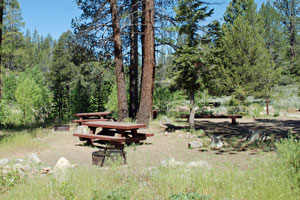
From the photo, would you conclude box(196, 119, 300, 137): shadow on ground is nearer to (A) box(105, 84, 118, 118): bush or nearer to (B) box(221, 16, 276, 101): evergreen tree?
(B) box(221, 16, 276, 101): evergreen tree

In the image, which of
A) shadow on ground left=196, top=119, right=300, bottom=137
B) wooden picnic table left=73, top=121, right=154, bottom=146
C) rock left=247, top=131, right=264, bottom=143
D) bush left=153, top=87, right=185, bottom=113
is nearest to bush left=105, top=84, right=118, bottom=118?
bush left=153, top=87, right=185, bottom=113

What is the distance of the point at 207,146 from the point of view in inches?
279

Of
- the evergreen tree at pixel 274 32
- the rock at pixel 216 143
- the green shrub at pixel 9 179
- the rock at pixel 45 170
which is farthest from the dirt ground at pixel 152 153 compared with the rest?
the evergreen tree at pixel 274 32

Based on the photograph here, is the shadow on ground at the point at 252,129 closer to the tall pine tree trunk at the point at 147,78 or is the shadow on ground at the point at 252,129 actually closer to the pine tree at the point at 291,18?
the tall pine tree trunk at the point at 147,78

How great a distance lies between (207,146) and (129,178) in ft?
11.9

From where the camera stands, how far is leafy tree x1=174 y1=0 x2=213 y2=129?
30.5 feet

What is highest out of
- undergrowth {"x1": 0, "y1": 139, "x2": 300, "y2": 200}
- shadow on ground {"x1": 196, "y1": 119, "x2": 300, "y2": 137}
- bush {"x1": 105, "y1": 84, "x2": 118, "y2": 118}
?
bush {"x1": 105, "y1": 84, "x2": 118, "y2": 118}

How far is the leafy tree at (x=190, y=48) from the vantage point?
9289 mm

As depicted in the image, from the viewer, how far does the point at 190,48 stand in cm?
928

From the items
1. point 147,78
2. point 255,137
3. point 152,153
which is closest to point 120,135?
point 152,153

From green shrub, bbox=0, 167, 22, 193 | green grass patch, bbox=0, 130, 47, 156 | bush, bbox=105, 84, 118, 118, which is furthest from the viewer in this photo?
bush, bbox=105, 84, 118, 118

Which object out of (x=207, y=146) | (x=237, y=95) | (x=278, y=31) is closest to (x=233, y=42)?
(x=237, y=95)

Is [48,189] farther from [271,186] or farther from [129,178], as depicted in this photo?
[271,186]

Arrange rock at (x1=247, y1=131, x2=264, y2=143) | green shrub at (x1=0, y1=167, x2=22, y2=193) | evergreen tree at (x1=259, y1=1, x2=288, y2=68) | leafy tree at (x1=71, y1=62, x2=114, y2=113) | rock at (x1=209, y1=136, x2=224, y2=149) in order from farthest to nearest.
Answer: evergreen tree at (x1=259, y1=1, x2=288, y2=68) < leafy tree at (x1=71, y1=62, x2=114, y2=113) < rock at (x1=247, y1=131, x2=264, y2=143) < rock at (x1=209, y1=136, x2=224, y2=149) < green shrub at (x1=0, y1=167, x2=22, y2=193)
